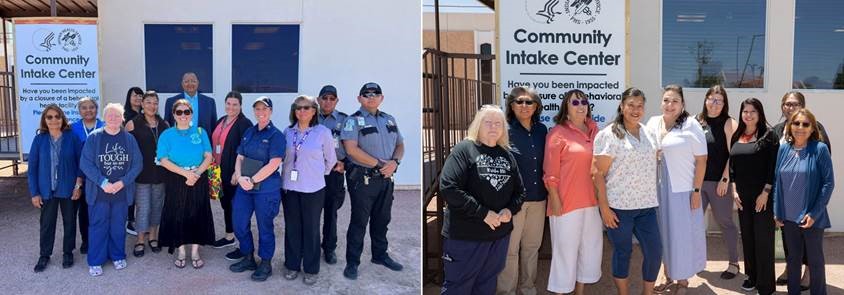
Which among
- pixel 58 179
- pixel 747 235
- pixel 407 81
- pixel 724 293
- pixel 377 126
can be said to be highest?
pixel 407 81

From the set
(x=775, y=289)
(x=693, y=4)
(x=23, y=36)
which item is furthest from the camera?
(x=23, y=36)

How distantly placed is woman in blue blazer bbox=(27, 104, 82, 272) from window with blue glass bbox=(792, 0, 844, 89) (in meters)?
5.70

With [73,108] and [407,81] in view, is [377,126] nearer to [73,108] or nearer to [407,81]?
[407,81]

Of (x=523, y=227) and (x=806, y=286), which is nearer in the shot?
(x=523, y=227)

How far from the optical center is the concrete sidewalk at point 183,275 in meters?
3.93

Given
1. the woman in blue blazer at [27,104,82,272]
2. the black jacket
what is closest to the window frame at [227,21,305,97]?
the black jacket

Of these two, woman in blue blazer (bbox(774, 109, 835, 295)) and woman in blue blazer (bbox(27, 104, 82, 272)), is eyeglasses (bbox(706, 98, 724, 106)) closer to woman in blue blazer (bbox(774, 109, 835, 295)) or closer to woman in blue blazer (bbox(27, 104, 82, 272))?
woman in blue blazer (bbox(774, 109, 835, 295))

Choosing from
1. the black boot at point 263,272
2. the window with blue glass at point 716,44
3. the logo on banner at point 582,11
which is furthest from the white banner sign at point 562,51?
the black boot at point 263,272

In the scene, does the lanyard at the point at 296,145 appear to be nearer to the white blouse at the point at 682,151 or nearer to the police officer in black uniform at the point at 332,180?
the police officer in black uniform at the point at 332,180

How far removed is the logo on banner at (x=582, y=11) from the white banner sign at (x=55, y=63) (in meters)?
4.43

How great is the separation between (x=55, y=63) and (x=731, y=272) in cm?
603

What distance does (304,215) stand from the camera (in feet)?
13.2

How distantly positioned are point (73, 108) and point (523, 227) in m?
4.60

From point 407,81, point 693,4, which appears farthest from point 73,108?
point 693,4
